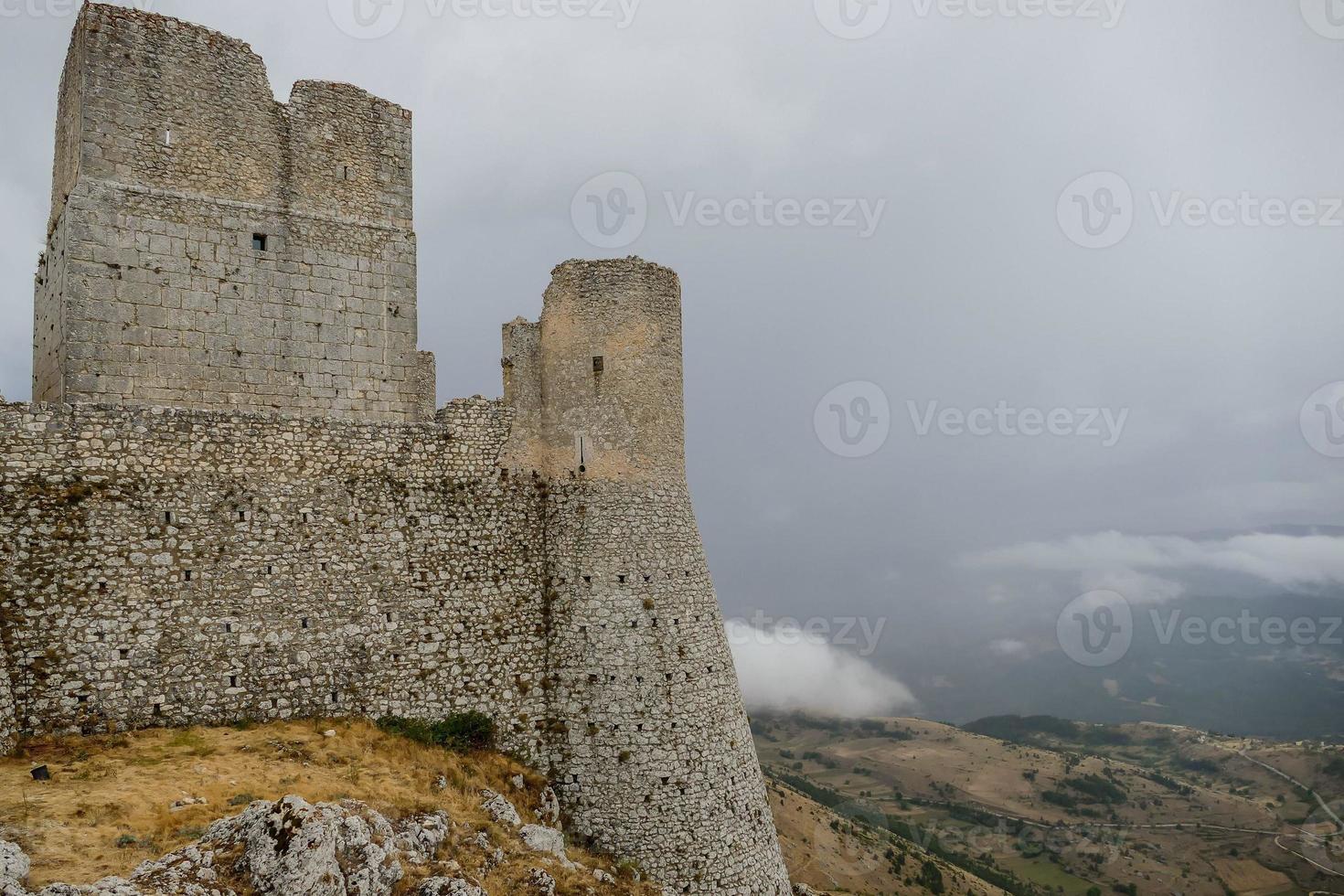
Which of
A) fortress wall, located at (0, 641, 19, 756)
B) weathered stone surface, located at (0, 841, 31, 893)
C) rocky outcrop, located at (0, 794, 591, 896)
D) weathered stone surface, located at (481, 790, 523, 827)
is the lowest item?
weathered stone surface, located at (481, 790, 523, 827)

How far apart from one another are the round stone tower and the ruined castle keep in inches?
2.5

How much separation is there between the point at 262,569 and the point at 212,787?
440 cm

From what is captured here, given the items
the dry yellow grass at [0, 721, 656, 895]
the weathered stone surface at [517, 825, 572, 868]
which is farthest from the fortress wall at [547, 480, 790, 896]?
the weathered stone surface at [517, 825, 572, 868]

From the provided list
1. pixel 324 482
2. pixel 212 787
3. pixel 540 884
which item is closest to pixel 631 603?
pixel 540 884

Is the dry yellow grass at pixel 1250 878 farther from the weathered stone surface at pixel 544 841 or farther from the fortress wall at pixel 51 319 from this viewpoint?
the fortress wall at pixel 51 319

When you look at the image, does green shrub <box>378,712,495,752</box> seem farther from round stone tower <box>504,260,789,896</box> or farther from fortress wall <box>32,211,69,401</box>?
fortress wall <box>32,211,69,401</box>

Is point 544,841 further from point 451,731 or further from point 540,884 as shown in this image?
point 451,731

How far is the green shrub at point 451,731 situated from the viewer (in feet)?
54.3

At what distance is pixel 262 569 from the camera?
1598 cm

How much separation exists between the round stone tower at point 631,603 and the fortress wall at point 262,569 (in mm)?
811

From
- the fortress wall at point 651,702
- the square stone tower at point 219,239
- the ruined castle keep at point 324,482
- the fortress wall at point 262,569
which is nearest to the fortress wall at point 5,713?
the ruined castle keep at point 324,482

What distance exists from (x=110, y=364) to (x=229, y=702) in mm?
6546

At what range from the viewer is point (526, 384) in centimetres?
1986

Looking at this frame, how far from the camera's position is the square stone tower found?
15633 mm
